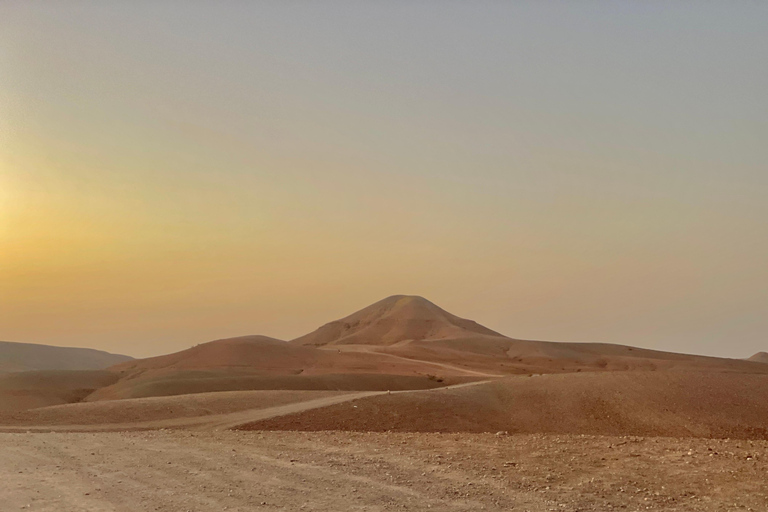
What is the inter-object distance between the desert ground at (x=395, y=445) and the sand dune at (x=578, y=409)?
87 mm

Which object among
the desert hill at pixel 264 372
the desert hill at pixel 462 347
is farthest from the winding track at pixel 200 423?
the desert hill at pixel 462 347

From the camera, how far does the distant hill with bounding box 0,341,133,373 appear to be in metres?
121

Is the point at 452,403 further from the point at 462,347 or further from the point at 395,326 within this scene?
the point at 395,326

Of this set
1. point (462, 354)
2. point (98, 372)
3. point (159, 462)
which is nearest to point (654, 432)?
point (159, 462)

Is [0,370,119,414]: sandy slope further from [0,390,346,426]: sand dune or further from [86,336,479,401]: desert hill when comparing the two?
[0,390,346,426]: sand dune

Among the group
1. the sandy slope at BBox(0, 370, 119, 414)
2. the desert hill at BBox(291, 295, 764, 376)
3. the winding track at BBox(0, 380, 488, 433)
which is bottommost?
the winding track at BBox(0, 380, 488, 433)

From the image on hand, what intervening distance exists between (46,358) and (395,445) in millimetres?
137666

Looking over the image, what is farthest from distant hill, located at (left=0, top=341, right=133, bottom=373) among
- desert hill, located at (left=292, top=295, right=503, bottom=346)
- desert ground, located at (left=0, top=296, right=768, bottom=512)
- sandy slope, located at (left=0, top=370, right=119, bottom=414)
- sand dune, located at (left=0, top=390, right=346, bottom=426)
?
sand dune, located at (left=0, top=390, right=346, bottom=426)

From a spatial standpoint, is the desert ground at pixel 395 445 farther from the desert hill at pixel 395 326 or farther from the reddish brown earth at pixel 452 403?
the desert hill at pixel 395 326

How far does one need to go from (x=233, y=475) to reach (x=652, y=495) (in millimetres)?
7277

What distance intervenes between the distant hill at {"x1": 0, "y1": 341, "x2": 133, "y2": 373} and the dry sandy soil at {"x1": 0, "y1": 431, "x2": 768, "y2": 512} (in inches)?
4163

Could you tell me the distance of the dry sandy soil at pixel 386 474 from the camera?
10570 mm

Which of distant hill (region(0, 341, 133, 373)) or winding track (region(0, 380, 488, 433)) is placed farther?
distant hill (region(0, 341, 133, 373))

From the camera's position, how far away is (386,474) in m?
12.6
